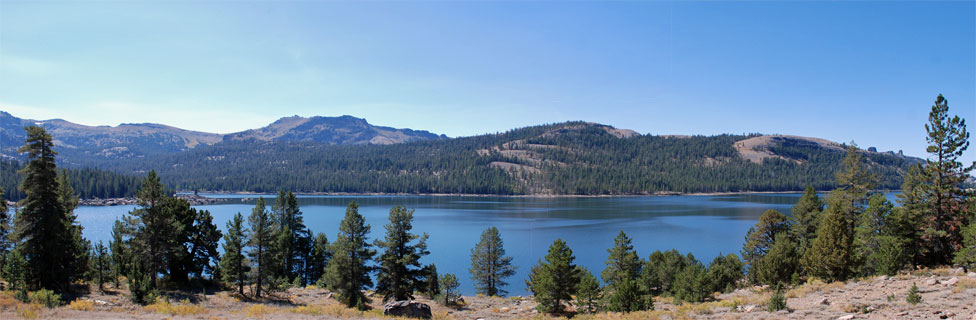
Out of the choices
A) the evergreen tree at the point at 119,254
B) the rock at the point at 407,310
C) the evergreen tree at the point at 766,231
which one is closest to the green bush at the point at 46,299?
the evergreen tree at the point at 119,254

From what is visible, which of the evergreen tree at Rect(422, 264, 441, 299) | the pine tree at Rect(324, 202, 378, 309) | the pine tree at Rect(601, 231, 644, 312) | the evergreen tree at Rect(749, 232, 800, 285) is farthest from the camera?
the evergreen tree at Rect(422, 264, 441, 299)

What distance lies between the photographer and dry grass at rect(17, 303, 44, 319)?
18.7 m

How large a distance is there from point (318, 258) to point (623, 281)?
33724mm

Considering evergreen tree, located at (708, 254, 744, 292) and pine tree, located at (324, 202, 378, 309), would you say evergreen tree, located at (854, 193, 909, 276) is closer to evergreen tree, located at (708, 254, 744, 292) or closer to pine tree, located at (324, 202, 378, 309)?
evergreen tree, located at (708, 254, 744, 292)

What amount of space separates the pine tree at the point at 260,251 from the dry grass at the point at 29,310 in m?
13.3

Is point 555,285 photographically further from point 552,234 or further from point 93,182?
point 93,182

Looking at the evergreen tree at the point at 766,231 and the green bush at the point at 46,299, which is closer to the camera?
the green bush at the point at 46,299

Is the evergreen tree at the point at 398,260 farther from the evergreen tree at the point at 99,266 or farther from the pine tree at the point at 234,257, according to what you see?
the evergreen tree at the point at 99,266

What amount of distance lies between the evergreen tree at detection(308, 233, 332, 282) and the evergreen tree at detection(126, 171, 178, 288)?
16.1 m

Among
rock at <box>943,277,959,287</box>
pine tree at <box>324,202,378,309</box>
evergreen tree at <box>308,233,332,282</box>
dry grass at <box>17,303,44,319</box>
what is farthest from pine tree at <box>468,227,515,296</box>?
dry grass at <box>17,303,44,319</box>

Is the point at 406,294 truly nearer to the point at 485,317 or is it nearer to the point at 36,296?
the point at 485,317

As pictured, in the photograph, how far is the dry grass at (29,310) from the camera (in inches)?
736

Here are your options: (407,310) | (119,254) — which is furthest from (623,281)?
(119,254)

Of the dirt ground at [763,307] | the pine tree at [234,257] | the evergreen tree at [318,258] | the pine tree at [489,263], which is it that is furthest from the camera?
the evergreen tree at [318,258]
